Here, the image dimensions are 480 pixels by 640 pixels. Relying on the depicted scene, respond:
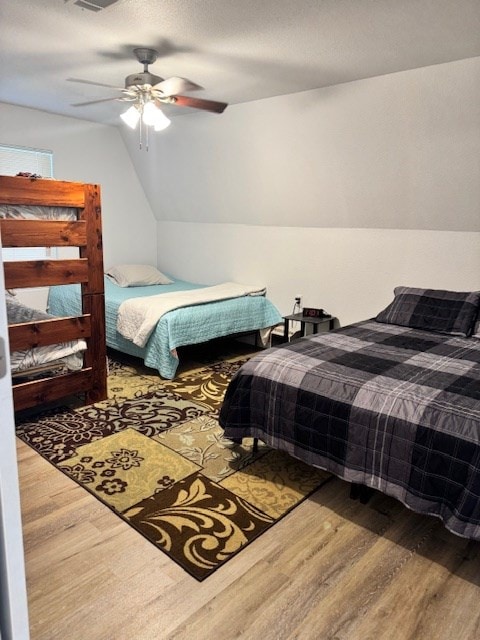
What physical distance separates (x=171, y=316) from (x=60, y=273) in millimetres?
1078

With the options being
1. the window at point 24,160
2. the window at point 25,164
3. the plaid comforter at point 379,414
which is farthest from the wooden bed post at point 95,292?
the window at point 24,160

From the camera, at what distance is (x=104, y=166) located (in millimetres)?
5465

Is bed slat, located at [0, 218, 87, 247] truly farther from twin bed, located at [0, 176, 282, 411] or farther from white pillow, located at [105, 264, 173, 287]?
white pillow, located at [105, 264, 173, 287]

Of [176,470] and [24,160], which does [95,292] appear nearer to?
[176,470]

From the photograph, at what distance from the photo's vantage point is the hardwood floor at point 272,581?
1.65 metres

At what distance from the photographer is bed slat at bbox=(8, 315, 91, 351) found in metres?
3.01

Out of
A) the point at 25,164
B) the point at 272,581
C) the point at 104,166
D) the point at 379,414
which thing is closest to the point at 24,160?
the point at 25,164

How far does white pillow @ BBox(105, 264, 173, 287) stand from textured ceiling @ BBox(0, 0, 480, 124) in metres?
2.17

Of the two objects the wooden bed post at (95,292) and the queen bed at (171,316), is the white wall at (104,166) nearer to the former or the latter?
the queen bed at (171,316)

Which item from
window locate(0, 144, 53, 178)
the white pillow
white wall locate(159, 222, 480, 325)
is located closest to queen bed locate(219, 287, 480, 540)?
white wall locate(159, 222, 480, 325)

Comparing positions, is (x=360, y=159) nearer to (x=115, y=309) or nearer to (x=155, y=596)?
(x=115, y=309)

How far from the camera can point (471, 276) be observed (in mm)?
3678

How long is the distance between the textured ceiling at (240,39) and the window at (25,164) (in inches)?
49.0

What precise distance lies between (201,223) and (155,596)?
4.49m
